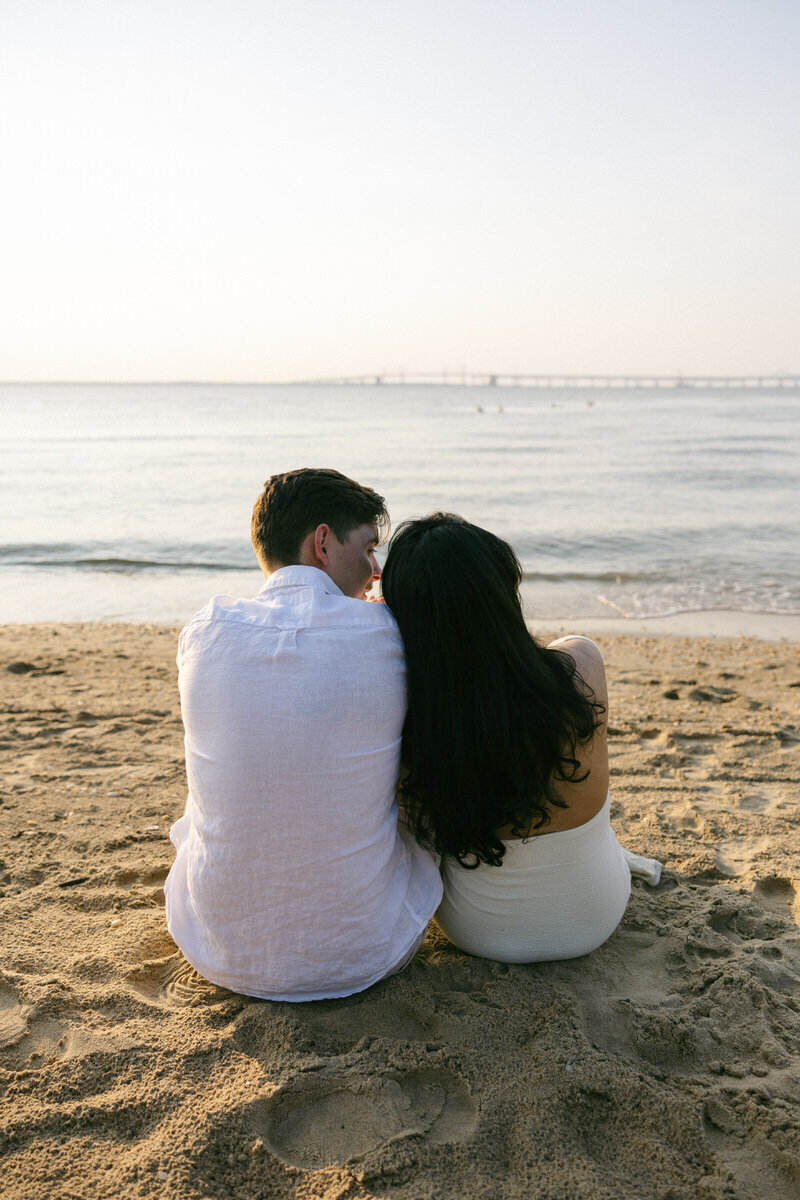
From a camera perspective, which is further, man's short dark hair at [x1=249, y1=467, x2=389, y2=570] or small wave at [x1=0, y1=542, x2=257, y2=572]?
small wave at [x1=0, y1=542, x2=257, y2=572]

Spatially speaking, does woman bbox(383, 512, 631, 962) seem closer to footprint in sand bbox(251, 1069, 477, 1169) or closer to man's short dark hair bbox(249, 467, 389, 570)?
man's short dark hair bbox(249, 467, 389, 570)

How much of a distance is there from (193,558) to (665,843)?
924 cm

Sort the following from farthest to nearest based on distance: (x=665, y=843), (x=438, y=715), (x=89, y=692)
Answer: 1. (x=89, y=692)
2. (x=665, y=843)
3. (x=438, y=715)

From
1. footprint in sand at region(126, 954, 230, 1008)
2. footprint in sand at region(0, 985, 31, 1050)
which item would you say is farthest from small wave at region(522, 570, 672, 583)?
footprint in sand at region(0, 985, 31, 1050)

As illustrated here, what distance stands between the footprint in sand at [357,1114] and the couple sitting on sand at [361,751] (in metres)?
0.31

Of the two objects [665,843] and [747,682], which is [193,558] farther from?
[665,843]

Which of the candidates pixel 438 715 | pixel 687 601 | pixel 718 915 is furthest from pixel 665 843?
pixel 687 601

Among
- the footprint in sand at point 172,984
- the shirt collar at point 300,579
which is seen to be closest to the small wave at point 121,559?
the footprint in sand at point 172,984

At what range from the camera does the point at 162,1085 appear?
6.16 feet

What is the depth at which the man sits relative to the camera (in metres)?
1.94

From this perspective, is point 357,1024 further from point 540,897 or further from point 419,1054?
point 540,897

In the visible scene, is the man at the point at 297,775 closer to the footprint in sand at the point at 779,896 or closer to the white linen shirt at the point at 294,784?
the white linen shirt at the point at 294,784

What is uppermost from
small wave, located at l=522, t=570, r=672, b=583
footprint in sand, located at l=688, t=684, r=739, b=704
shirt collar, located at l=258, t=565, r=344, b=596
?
shirt collar, located at l=258, t=565, r=344, b=596

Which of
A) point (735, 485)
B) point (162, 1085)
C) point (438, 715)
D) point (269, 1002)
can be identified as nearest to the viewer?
point (162, 1085)
